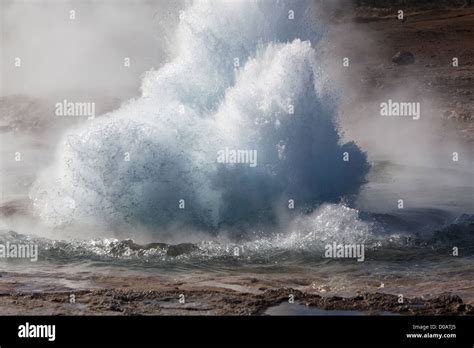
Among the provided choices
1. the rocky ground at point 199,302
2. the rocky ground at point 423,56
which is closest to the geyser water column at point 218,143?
the rocky ground at point 199,302

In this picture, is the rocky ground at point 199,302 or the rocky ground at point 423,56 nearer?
the rocky ground at point 199,302

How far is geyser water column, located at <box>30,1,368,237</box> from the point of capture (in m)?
10.2

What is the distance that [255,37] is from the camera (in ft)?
38.2

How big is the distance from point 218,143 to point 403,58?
1206 centimetres

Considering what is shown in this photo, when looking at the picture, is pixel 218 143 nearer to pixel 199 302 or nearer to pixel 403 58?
pixel 199 302

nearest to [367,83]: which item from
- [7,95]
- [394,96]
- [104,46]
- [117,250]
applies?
[394,96]

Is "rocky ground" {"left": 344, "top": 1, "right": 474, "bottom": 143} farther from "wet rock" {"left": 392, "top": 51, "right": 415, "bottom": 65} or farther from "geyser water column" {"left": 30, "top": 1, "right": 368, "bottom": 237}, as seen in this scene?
"geyser water column" {"left": 30, "top": 1, "right": 368, "bottom": 237}

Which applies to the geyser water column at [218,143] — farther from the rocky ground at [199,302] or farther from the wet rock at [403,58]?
the wet rock at [403,58]

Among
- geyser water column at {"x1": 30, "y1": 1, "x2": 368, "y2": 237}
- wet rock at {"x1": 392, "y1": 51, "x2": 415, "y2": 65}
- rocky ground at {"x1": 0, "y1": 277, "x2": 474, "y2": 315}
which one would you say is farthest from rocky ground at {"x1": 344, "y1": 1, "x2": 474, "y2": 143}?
rocky ground at {"x1": 0, "y1": 277, "x2": 474, "y2": 315}

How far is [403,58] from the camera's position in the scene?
70.7 ft

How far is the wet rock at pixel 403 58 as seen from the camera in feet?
70.5

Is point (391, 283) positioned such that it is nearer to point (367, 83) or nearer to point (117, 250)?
point (117, 250)

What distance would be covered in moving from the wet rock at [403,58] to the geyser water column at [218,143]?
33.0 ft
